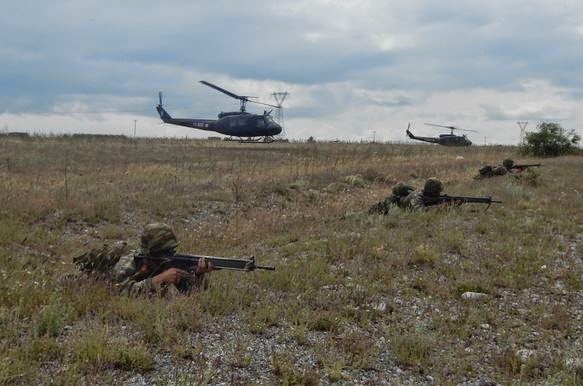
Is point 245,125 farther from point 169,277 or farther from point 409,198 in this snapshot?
point 169,277

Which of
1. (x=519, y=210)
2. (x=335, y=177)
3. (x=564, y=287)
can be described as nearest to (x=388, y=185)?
(x=335, y=177)

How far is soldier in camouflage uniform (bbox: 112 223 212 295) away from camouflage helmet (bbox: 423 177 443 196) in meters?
7.87

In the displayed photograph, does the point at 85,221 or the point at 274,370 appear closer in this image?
the point at 274,370

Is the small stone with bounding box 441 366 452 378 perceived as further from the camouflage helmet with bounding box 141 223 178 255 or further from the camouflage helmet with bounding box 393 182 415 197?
the camouflage helmet with bounding box 393 182 415 197

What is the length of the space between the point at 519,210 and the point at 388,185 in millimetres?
7609

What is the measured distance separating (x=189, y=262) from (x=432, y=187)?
810 centimetres

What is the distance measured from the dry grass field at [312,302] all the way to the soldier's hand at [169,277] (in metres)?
0.34

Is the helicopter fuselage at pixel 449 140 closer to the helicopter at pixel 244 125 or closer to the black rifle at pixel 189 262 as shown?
the helicopter at pixel 244 125

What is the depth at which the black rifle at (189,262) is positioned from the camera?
19.9ft

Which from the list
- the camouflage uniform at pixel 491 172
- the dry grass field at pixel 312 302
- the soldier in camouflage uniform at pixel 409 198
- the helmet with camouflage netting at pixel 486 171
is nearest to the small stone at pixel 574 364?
the dry grass field at pixel 312 302

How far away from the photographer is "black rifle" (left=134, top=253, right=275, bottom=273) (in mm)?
6070

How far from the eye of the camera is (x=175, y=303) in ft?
17.8

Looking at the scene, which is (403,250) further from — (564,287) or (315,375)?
(315,375)

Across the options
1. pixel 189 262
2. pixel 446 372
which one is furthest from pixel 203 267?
pixel 446 372
